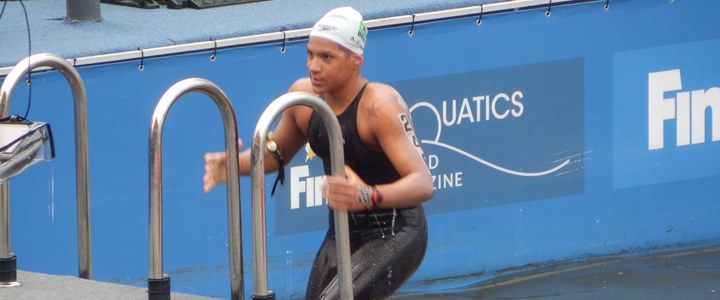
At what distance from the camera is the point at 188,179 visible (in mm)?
7695

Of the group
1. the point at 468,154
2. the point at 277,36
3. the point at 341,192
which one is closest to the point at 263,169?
the point at 341,192

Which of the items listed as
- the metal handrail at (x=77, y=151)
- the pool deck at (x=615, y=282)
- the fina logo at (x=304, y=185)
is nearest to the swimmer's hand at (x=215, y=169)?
the metal handrail at (x=77, y=151)

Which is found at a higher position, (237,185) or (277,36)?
(277,36)

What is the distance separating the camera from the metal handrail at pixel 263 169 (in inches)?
174

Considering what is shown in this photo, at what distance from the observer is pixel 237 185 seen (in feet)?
15.7

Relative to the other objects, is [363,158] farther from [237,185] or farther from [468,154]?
[468,154]

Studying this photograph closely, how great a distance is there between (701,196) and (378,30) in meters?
2.88

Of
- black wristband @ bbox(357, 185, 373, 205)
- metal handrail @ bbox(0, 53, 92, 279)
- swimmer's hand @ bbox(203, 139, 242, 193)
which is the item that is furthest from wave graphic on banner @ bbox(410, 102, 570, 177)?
black wristband @ bbox(357, 185, 373, 205)

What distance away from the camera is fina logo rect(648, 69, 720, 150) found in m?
9.24

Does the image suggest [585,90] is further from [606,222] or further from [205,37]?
[205,37]

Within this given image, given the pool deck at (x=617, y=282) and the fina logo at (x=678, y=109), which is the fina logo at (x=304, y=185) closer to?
the pool deck at (x=617, y=282)

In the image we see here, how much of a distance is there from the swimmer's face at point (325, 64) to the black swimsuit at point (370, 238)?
4.8 inches

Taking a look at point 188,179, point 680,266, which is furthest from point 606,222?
point 188,179

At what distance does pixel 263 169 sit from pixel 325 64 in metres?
0.81
